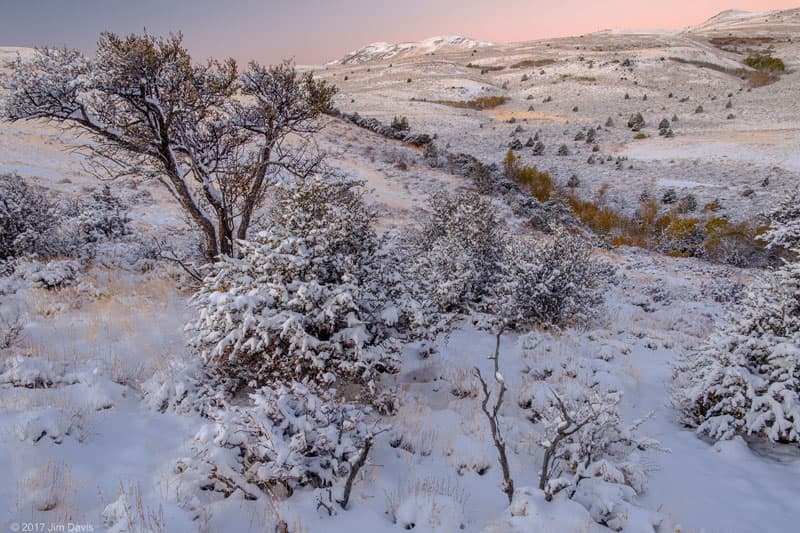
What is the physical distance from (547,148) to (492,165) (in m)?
7.35

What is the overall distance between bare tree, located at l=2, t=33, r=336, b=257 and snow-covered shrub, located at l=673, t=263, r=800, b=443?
822 centimetres

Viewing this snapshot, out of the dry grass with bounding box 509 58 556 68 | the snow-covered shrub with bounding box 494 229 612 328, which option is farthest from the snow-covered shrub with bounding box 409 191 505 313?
the dry grass with bounding box 509 58 556 68

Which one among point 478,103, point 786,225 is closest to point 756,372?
point 786,225

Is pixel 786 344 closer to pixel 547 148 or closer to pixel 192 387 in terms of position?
pixel 192 387

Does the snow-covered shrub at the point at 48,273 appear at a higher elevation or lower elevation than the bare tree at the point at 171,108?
lower

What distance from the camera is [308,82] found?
9023 millimetres

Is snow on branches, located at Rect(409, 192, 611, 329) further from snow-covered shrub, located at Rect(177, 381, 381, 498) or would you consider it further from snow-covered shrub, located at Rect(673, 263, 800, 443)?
snow-covered shrub, located at Rect(177, 381, 381, 498)

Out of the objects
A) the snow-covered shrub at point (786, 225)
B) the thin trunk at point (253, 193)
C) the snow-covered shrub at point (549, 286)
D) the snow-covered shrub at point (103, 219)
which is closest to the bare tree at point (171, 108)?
the thin trunk at point (253, 193)

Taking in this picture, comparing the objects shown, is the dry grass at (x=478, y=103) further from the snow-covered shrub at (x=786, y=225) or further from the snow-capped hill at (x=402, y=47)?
the snow-capped hill at (x=402, y=47)

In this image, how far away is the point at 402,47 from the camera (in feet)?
376

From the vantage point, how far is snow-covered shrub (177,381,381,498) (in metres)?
3.57

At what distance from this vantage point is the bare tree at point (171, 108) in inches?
261

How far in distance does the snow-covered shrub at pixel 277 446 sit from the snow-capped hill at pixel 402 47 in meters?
116

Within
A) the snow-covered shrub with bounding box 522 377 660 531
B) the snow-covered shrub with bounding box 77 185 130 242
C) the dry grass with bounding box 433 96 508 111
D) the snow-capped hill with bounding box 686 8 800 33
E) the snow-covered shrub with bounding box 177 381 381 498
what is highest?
the snow-capped hill with bounding box 686 8 800 33
